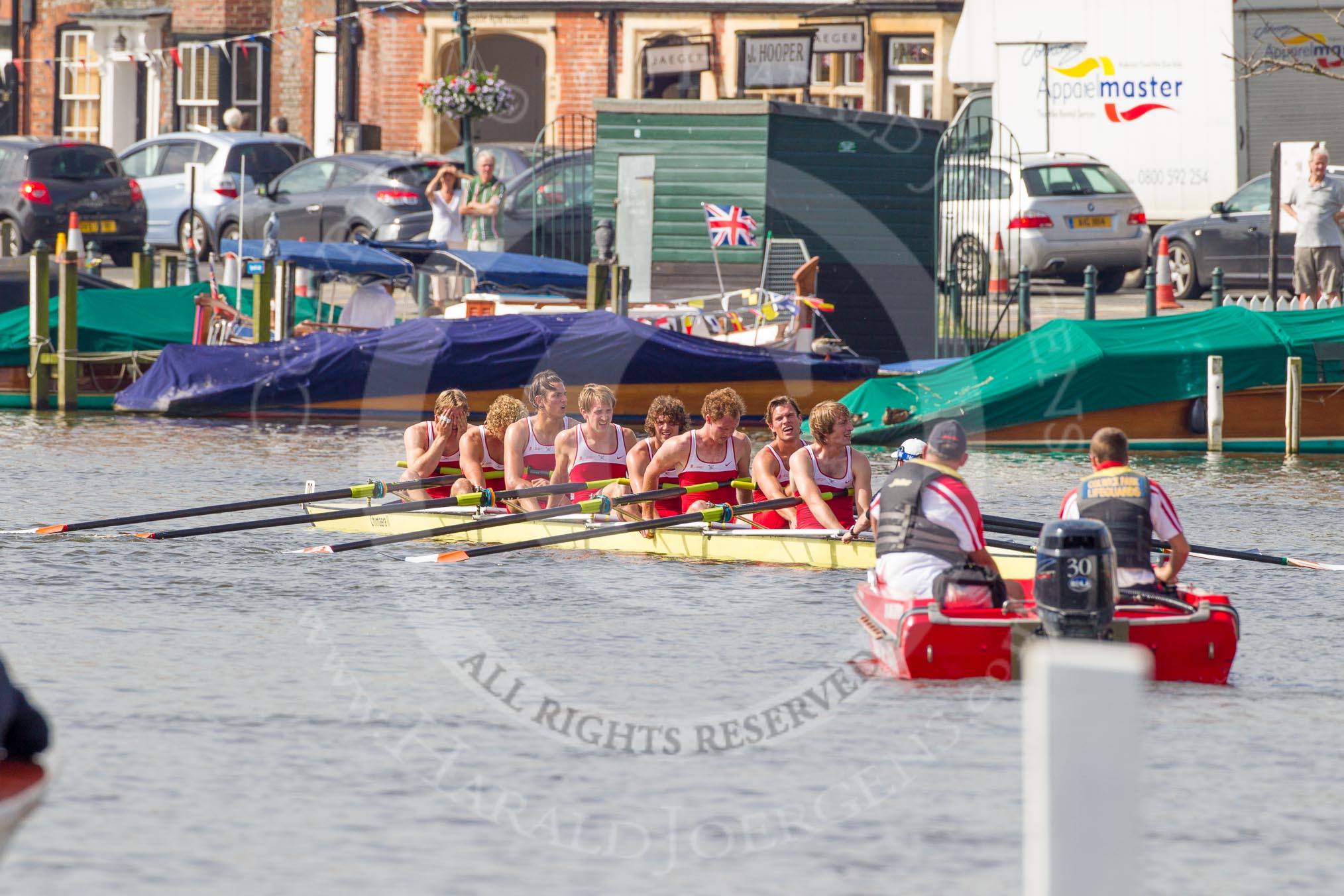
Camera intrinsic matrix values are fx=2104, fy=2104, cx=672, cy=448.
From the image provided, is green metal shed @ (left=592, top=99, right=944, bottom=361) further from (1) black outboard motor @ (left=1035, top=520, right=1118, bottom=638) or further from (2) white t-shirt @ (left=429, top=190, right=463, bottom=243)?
(1) black outboard motor @ (left=1035, top=520, right=1118, bottom=638)

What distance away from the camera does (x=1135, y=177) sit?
29859mm

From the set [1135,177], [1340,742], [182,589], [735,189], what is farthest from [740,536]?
[1135,177]

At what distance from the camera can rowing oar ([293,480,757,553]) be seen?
13.3 meters

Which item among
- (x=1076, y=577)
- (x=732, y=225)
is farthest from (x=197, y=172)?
(x=1076, y=577)

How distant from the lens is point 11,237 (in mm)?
31188

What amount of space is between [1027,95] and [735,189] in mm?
7173

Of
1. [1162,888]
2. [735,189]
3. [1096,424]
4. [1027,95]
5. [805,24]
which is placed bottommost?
[1162,888]

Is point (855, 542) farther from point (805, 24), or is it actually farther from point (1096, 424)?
point (805, 24)

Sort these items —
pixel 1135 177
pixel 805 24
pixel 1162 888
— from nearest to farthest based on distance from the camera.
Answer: pixel 1162 888
pixel 1135 177
pixel 805 24

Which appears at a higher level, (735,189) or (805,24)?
(805,24)

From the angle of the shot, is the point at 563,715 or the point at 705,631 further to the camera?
the point at 705,631

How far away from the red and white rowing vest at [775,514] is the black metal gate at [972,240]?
1052 centimetres

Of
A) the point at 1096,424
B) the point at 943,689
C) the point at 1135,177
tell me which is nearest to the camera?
the point at 943,689

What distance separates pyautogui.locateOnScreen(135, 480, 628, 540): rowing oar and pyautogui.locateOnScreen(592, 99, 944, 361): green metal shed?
37.0ft
